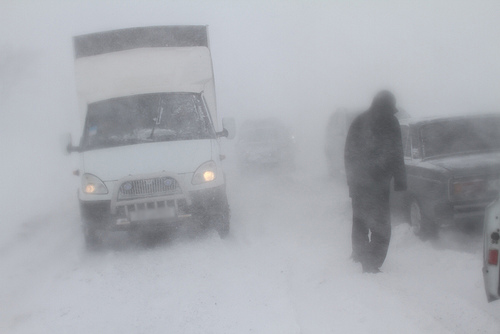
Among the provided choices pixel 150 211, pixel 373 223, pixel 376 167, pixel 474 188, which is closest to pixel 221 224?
pixel 150 211

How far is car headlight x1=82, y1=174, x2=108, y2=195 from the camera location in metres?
7.11

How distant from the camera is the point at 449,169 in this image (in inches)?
245

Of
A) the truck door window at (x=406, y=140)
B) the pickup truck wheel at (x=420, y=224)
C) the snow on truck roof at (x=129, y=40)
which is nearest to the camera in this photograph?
the pickup truck wheel at (x=420, y=224)

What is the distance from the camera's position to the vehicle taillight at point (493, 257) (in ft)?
11.9

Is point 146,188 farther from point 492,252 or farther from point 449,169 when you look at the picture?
point 492,252

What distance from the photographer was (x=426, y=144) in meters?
7.11

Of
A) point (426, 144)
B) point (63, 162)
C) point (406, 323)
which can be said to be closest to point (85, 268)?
point (406, 323)

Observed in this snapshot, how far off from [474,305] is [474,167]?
211cm

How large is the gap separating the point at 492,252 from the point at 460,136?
365cm

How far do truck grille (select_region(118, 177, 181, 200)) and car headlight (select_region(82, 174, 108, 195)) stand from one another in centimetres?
30

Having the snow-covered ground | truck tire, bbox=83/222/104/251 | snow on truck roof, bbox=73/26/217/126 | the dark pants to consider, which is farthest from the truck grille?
the dark pants

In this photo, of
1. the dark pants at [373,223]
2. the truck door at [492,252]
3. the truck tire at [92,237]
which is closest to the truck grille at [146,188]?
the truck tire at [92,237]

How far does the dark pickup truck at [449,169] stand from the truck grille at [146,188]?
3.18 metres

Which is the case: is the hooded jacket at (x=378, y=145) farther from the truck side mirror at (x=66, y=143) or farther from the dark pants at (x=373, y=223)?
the truck side mirror at (x=66, y=143)
